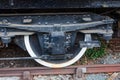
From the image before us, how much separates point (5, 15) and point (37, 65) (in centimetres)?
111

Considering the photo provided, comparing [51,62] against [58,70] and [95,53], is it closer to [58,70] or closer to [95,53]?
[58,70]

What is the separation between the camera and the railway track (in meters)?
4.48

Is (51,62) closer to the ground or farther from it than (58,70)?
farther from it

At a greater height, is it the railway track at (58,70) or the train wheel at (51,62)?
the train wheel at (51,62)

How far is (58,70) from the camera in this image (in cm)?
458

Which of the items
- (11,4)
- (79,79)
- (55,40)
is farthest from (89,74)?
(11,4)

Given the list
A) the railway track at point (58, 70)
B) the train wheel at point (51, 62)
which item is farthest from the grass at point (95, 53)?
the train wheel at point (51, 62)

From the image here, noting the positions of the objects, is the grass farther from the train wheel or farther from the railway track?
the train wheel

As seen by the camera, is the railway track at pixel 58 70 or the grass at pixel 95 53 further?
the grass at pixel 95 53

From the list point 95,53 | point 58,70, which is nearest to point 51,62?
point 58,70

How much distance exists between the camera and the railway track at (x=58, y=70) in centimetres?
448

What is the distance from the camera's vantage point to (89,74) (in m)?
4.60

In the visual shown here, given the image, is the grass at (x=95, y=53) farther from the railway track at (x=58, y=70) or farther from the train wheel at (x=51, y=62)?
the train wheel at (x=51, y=62)

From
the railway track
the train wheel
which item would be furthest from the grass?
the train wheel
